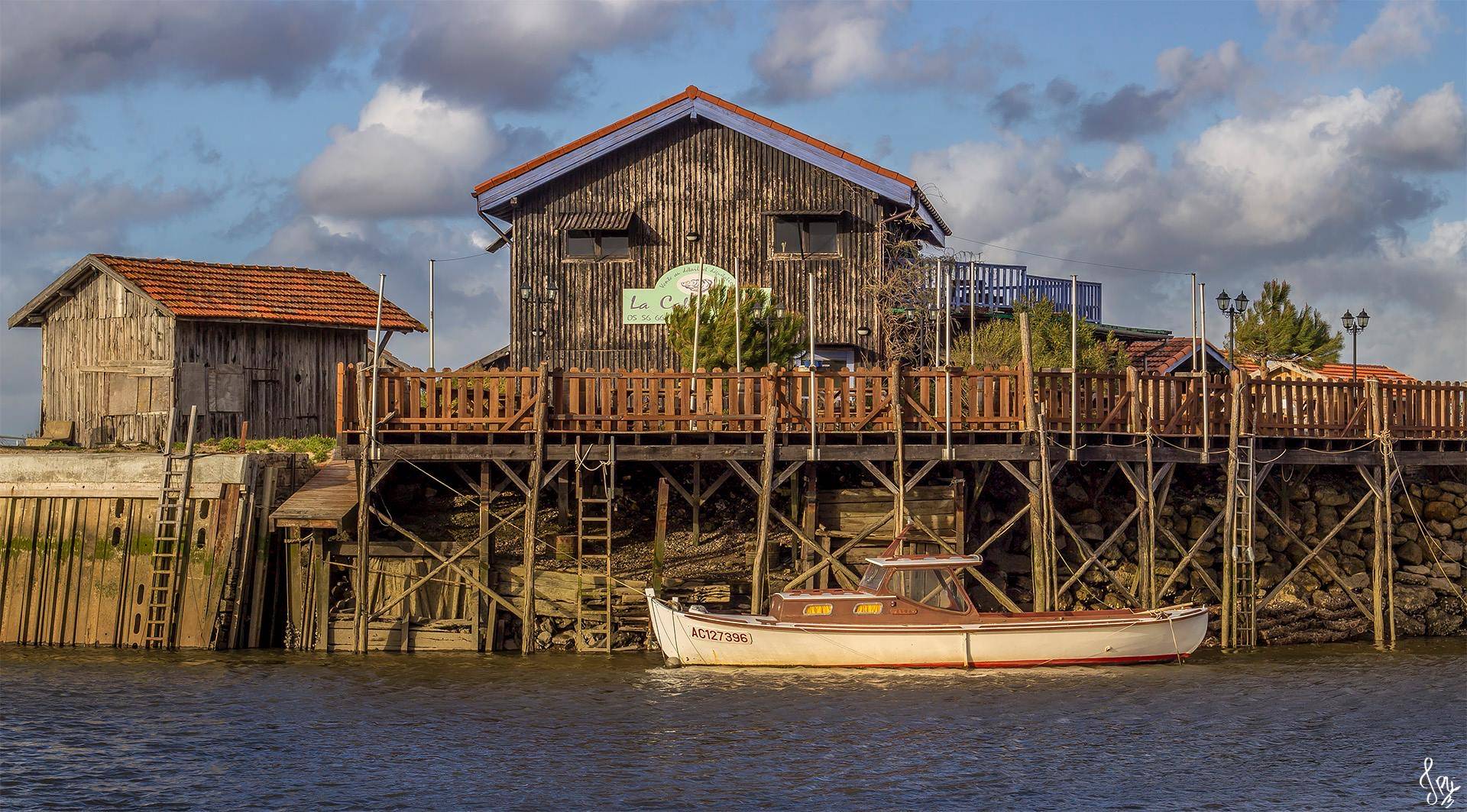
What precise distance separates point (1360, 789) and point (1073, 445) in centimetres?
916

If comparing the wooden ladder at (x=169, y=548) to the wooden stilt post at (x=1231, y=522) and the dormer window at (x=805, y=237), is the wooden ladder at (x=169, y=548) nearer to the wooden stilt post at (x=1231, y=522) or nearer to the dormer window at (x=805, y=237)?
the dormer window at (x=805, y=237)

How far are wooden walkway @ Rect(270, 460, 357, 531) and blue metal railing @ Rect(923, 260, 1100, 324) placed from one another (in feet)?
50.9

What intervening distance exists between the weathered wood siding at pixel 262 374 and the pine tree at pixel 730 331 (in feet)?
29.4

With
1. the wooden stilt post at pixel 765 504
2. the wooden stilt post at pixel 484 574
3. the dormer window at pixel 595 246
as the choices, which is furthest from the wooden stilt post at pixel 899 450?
the dormer window at pixel 595 246

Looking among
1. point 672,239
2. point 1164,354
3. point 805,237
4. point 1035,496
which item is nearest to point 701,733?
point 1035,496

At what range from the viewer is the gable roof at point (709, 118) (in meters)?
35.5

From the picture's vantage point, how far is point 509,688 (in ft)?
77.4

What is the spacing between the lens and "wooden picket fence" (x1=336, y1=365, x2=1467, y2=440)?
26.4m

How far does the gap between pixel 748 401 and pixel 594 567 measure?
3.87 metres

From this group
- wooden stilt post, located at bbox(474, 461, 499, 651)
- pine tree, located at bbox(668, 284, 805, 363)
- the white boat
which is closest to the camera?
the white boat

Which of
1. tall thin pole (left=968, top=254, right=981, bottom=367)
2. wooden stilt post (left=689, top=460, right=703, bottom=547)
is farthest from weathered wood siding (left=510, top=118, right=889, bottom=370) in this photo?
wooden stilt post (left=689, top=460, right=703, bottom=547)

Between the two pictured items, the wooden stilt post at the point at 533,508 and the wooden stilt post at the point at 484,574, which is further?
the wooden stilt post at the point at 484,574

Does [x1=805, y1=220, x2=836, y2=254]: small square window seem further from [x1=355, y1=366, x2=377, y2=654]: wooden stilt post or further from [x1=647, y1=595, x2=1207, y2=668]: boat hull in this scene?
[x1=647, y1=595, x2=1207, y2=668]: boat hull

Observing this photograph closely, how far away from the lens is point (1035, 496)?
26.3 m
